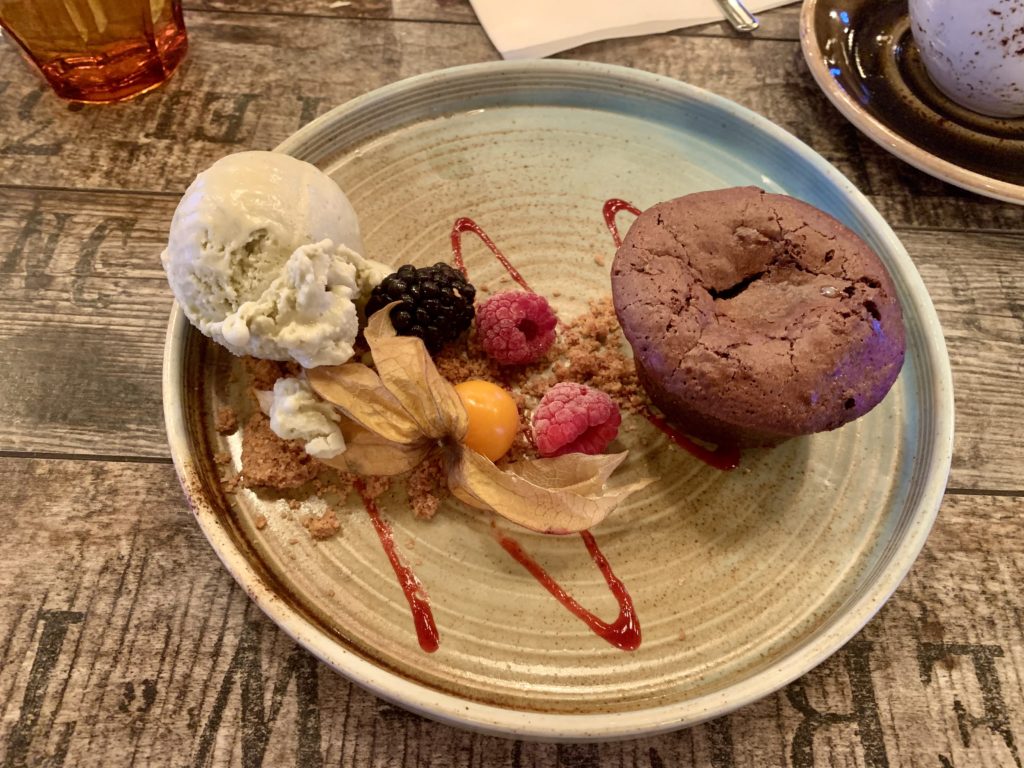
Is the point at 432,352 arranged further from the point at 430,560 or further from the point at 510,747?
the point at 510,747

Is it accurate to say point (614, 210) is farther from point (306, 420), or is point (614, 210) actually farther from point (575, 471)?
point (306, 420)

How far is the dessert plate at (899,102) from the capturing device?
1.57 meters

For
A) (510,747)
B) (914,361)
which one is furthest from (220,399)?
(914,361)

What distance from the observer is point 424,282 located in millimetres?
1298

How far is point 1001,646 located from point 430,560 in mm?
958

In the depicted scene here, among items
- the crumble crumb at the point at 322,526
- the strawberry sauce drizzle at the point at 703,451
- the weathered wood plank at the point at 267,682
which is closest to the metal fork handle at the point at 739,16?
the strawberry sauce drizzle at the point at 703,451

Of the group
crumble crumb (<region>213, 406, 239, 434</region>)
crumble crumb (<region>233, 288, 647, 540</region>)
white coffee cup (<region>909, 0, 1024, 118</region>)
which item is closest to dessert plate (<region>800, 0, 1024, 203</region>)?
white coffee cup (<region>909, 0, 1024, 118</region>)

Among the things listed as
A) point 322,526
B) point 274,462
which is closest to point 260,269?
point 274,462

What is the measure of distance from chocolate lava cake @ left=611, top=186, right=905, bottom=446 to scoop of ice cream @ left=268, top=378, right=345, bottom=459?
0.53m

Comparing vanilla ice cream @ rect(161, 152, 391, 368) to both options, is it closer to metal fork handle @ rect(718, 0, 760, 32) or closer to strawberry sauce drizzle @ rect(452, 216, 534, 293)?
strawberry sauce drizzle @ rect(452, 216, 534, 293)

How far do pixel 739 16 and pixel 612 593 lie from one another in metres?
1.64

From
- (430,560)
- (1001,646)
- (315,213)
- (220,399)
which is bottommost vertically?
(1001,646)

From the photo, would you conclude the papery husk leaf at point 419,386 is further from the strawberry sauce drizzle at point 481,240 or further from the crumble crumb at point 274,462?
the strawberry sauce drizzle at point 481,240

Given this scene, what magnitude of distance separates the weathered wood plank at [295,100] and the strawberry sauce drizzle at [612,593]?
111 cm
